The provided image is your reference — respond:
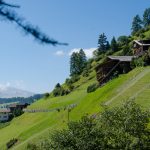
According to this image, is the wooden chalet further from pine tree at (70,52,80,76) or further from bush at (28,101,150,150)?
bush at (28,101,150,150)

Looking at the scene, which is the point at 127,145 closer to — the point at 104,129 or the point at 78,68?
the point at 104,129

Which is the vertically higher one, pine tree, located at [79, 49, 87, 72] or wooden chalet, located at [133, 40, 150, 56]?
pine tree, located at [79, 49, 87, 72]

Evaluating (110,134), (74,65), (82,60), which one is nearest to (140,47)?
(74,65)

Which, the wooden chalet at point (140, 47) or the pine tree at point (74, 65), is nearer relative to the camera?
the wooden chalet at point (140, 47)

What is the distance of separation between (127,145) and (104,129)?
3793 mm

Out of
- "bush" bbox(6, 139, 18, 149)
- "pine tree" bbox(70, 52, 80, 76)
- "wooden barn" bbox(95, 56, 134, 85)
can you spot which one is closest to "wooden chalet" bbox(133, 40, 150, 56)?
"wooden barn" bbox(95, 56, 134, 85)

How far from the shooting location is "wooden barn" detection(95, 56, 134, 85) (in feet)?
339

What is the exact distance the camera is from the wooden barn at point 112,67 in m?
103

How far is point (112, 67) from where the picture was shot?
107750mm

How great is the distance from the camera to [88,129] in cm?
4134

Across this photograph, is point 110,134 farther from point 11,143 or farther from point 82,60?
point 82,60

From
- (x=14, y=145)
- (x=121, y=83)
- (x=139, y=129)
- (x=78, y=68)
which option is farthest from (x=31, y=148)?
(x=78, y=68)

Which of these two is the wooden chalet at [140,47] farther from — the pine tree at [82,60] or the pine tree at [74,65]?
the pine tree at [82,60]

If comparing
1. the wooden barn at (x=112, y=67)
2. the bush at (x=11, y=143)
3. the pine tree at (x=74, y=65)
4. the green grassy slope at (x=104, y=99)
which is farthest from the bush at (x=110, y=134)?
the pine tree at (x=74, y=65)
